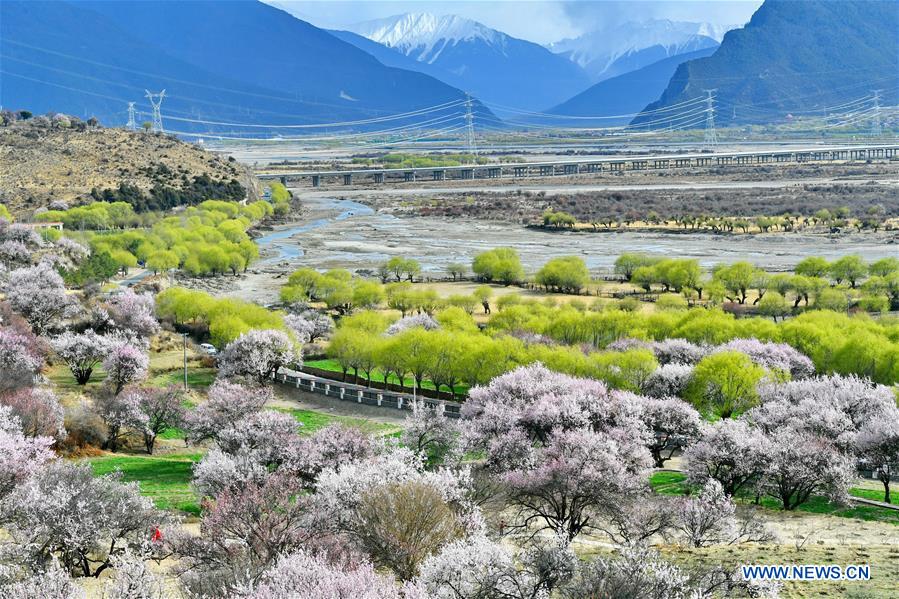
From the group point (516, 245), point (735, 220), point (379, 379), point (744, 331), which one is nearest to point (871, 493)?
point (744, 331)

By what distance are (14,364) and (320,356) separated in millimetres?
16208

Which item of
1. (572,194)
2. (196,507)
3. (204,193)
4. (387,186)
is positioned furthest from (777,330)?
(387,186)

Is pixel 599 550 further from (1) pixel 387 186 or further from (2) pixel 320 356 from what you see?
(1) pixel 387 186

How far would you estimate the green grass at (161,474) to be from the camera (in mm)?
26755

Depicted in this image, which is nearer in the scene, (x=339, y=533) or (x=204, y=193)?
(x=339, y=533)

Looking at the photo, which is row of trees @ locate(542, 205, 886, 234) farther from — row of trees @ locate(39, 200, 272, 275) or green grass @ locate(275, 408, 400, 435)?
green grass @ locate(275, 408, 400, 435)

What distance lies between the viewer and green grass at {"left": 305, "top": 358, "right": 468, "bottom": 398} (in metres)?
42.7

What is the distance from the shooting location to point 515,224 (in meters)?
116

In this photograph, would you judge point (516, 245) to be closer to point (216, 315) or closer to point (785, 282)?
point (785, 282)

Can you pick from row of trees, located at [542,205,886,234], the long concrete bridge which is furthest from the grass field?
the long concrete bridge

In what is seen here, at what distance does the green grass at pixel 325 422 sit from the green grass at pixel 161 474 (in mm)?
4431

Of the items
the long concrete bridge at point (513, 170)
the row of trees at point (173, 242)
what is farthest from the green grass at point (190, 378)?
the long concrete bridge at point (513, 170)

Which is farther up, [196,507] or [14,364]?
[14,364]

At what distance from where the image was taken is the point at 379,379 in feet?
150
